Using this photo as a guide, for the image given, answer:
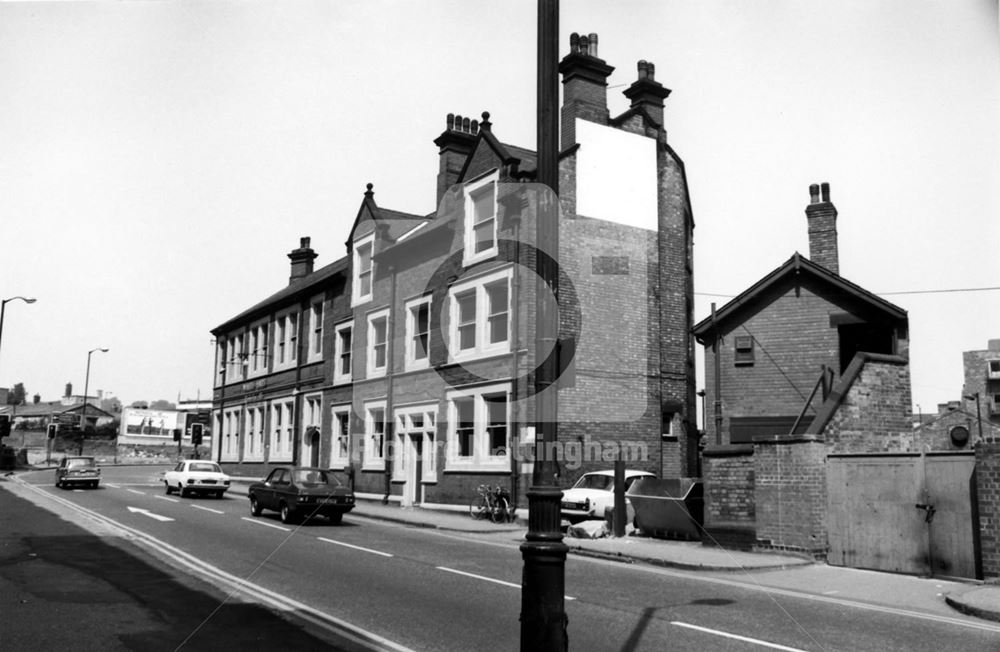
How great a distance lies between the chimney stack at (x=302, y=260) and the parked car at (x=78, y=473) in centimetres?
1422

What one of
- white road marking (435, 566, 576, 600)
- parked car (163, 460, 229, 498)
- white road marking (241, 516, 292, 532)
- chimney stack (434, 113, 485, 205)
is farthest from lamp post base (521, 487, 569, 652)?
parked car (163, 460, 229, 498)

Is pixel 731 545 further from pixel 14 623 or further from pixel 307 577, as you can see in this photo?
pixel 14 623

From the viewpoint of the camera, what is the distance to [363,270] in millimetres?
32531

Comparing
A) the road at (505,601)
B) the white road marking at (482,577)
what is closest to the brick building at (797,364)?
the road at (505,601)

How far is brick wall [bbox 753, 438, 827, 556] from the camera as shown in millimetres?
14922

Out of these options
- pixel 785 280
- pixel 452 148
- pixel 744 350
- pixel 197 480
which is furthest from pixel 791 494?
pixel 197 480

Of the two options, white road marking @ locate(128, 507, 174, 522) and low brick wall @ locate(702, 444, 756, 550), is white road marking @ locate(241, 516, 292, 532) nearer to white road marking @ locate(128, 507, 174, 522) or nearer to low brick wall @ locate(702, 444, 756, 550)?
white road marking @ locate(128, 507, 174, 522)

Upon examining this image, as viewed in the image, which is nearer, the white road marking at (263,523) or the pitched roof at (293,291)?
the white road marking at (263,523)

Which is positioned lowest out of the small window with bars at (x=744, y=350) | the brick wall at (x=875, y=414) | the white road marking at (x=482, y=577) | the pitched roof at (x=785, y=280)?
the white road marking at (x=482, y=577)

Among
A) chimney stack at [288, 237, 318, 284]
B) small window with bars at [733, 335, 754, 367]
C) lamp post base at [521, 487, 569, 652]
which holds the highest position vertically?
chimney stack at [288, 237, 318, 284]

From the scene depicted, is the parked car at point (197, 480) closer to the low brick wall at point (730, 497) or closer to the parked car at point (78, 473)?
the parked car at point (78, 473)

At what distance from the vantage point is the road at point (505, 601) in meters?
8.37

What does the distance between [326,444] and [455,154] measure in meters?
13.2

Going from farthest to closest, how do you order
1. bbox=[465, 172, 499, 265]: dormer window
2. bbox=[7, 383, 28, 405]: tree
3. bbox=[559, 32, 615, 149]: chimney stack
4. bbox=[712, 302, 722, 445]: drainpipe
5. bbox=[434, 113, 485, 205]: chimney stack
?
bbox=[7, 383, 28, 405]: tree < bbox=[434, 113, 485, 205]: chimney stack < bbox=[559, 32, 615, 149]: chimney stack < bbox=[465, 172, 499, 265]: dormer window < bbox=[712, 302, 722, 445]: drainpipe
